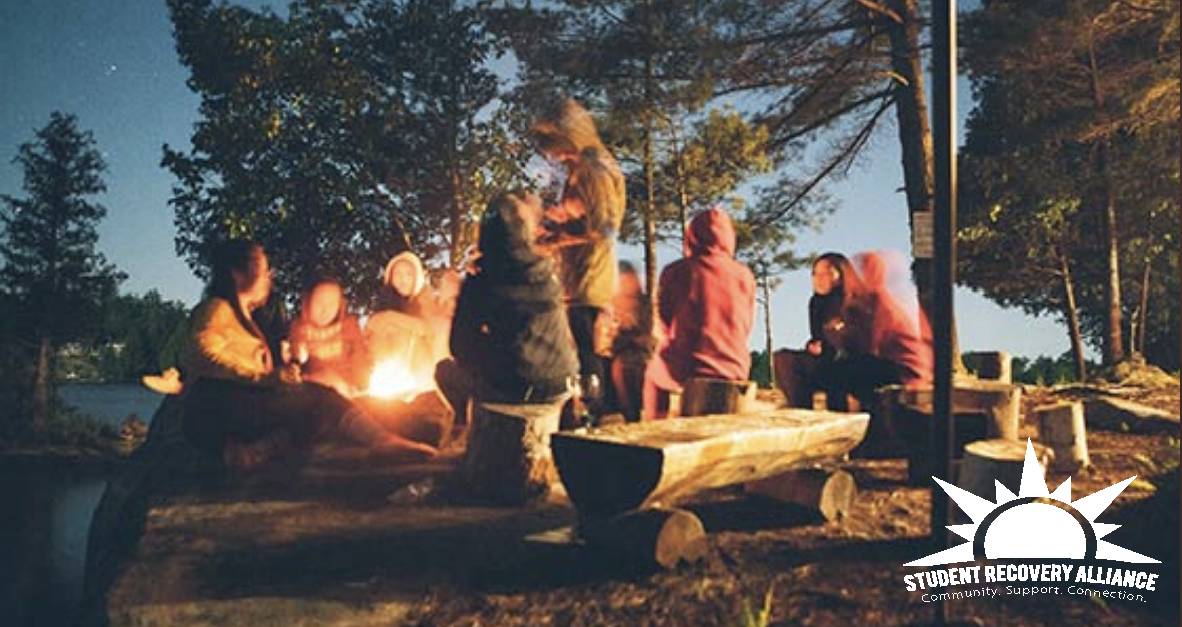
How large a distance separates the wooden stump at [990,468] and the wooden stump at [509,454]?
8.82 feet

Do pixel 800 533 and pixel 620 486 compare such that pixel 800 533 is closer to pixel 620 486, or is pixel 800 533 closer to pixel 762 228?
pixel 620 486

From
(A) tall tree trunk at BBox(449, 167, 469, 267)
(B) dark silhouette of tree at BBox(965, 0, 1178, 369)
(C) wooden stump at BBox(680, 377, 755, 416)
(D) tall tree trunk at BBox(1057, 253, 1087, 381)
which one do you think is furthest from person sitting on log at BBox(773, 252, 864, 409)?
(D) tall tree trunk at BBox(1057, 253, 1087, 381)

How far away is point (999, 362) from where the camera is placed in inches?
335

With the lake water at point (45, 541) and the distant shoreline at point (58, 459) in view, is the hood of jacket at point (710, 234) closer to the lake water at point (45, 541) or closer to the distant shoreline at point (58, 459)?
the lake water at point (45, 541)

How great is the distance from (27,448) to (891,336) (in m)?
24.3

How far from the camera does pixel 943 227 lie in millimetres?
3225

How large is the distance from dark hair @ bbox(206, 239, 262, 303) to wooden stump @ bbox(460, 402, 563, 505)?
2418mm

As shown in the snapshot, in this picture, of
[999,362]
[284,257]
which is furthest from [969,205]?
[284,257]

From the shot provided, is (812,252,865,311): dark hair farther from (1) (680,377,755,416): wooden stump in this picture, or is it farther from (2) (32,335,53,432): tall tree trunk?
(2) (32,335,53,432): tall tree trunk

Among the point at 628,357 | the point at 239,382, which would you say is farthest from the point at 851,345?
the point at 239,382

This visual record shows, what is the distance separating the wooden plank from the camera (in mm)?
3953

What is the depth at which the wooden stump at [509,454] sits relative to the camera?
5.37m

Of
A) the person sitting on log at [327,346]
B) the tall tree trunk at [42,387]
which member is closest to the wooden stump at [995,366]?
the person sitting on log at [327,346]

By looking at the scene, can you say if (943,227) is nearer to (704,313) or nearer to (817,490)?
(817,490)
